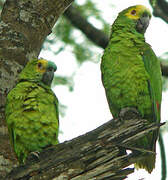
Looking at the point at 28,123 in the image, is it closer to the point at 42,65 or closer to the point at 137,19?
the point at 42,65

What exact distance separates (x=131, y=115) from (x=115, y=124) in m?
0.60

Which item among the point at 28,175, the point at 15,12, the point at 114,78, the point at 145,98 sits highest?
the point at 15,12

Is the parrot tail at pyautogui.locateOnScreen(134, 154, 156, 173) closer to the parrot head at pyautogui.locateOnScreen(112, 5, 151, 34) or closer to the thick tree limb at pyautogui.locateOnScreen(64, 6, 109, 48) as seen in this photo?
the parrot head at pyautogui.locateOnScreen(112, 5, 151, 34)

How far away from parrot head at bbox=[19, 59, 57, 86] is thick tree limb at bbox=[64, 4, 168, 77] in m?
1.33

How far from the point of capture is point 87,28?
5766mm

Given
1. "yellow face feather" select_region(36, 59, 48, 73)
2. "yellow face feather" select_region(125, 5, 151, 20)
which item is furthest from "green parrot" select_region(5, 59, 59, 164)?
"yellow face feather" select_region(125, 5, 151, 20)

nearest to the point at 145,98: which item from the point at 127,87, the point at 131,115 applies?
the point at 127,87

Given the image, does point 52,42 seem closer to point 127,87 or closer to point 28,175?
point 127,87

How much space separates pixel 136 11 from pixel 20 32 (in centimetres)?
164

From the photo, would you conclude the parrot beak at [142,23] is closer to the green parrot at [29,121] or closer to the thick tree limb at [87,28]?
the thick tree limb at [87,28]

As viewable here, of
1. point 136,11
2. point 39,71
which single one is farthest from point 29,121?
point 136,11

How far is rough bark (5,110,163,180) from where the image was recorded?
9.23ft

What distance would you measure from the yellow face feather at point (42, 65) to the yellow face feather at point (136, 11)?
1.32 meters

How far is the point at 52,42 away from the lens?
6648 mm
